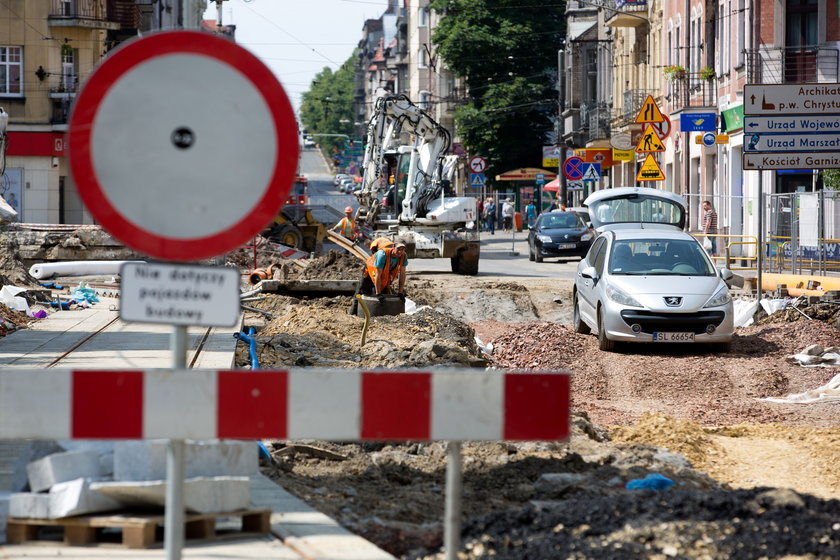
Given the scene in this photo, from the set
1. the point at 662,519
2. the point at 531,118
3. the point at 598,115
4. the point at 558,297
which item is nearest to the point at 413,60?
the point at 531,118

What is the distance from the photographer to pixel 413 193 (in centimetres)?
3544

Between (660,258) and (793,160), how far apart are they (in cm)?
362

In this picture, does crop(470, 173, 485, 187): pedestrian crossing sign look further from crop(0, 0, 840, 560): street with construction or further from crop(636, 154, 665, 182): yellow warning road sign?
crop(0, 0, 840, 560): street with construction

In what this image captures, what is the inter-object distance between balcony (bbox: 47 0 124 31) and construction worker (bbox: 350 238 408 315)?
35052mm

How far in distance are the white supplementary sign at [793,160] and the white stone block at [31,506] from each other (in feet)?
56.8

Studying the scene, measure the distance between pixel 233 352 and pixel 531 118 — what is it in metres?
68.8

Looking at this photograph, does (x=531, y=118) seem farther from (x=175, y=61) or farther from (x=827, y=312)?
(x=175, y=61)

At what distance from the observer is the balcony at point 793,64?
114ft

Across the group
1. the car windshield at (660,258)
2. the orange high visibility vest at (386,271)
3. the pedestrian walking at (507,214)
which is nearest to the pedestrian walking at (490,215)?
the pedestrian walking at (507,214)

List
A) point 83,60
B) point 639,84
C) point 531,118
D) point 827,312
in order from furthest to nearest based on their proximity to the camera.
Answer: point 531,118 → point 639,84 → point 83,60 → point 827,312

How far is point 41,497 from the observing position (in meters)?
5.85

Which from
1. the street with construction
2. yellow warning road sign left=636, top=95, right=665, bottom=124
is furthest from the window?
yellow warning road sign left=636, top=95, right=665, bottom=124

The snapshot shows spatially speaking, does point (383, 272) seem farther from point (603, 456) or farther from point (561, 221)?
point (561, 221)

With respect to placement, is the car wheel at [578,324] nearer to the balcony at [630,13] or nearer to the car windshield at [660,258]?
the car windshield at [660,258]
